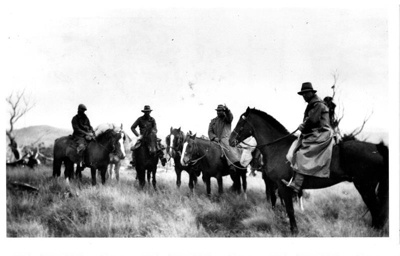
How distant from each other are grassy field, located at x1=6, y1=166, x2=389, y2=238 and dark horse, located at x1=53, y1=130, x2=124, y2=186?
0.41 m

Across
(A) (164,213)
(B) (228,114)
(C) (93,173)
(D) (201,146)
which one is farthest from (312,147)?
(C) (93,173)

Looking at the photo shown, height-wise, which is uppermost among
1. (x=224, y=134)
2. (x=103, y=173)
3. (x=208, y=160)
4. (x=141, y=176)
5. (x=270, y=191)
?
(x=224, y=134)

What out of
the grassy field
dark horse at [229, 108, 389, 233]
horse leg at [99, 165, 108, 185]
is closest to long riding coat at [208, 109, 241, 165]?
the grassy field

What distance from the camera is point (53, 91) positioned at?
8719mm

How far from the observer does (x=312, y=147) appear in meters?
6.98

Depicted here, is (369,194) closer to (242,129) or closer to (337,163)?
(337,163)

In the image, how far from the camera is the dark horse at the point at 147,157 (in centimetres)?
916

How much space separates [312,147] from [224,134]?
2.66m

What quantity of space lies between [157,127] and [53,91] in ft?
8.44
